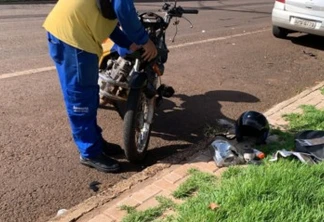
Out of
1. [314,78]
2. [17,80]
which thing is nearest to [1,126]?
[17,80]

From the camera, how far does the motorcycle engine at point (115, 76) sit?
14.1 feet

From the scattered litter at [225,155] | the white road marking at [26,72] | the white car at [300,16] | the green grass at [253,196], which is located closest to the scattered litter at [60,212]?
the green grass at [253,196]

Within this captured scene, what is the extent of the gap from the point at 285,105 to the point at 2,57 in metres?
4.43

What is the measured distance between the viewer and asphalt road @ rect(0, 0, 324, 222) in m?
3.60

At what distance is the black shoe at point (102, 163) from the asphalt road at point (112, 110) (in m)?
0.07

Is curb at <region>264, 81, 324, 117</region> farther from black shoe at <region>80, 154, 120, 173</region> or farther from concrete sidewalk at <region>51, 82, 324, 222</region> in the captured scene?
black shoe at <region>80, 154, 120, 173</region>

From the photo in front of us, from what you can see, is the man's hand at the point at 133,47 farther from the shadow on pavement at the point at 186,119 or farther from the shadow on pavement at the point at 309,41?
the shadow on pavement at the point at 309,41

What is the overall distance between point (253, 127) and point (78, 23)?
195cm

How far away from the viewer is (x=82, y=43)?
336 centimetres

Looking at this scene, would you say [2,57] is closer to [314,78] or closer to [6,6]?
[314,78]

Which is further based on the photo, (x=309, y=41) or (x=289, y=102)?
(x=309, y=41)

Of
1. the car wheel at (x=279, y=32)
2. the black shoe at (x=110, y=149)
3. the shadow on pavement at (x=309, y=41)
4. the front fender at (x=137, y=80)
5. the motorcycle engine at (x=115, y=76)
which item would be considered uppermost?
the front fender at (x=137, y=80)

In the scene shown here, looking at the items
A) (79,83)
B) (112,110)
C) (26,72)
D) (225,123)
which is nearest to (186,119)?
(225,123)

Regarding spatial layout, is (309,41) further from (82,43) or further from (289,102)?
(82,43)
